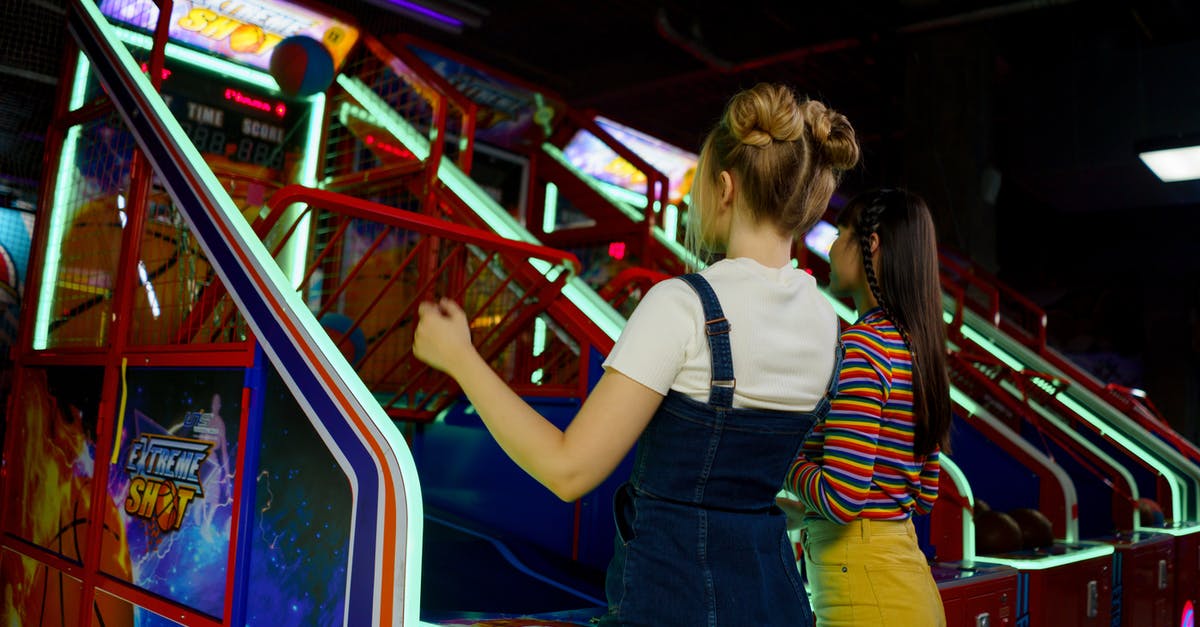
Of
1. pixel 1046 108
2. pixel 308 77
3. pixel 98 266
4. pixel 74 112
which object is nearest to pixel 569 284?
pixel 98 266

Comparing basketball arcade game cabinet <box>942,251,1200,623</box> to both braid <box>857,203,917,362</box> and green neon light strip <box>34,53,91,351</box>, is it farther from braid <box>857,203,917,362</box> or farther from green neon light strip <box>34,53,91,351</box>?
green neon light strip <box>34,53,91,351</box>

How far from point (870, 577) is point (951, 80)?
24.5ft

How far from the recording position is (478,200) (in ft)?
16.9

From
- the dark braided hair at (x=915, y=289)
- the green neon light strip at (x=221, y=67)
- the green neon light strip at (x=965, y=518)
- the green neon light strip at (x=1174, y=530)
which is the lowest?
the green neon light strip at (x=1174, y=530)

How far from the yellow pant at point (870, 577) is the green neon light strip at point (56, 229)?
10.6 feet

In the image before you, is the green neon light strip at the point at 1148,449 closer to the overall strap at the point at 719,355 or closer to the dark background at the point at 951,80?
the dark background at the point at 951,80

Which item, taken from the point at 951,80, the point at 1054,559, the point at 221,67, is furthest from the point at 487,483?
the point at 951,80

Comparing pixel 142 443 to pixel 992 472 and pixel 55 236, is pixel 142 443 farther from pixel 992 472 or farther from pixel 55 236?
pixel 992 472

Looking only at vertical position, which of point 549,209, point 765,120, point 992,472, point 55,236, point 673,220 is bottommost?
point 992,472

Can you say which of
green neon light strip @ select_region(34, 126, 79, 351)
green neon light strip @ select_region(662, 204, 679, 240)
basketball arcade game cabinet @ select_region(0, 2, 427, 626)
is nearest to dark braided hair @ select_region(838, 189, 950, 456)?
basketball arcade game cabinet @ select_region(0, 2, 427, 626)

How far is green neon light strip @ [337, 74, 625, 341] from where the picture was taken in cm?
374

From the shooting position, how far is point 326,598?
1977 millimetres

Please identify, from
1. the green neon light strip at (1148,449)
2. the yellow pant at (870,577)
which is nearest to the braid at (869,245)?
the yellow pant at (870,577)

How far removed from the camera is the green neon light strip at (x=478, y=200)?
374cm
